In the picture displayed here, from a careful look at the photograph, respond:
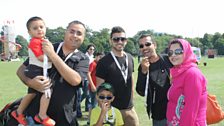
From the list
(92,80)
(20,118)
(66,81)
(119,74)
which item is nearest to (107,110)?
(119,74)

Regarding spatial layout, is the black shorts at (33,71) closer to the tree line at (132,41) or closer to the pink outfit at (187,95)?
the pink outfit at (187,95)

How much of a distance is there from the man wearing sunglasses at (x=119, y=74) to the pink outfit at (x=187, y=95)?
49.6 inches

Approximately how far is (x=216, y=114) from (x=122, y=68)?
1673 millimetres

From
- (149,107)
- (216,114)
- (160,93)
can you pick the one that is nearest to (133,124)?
(149,107)

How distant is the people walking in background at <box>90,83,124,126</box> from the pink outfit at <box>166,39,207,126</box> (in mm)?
986

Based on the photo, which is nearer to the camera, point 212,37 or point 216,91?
point 216,91

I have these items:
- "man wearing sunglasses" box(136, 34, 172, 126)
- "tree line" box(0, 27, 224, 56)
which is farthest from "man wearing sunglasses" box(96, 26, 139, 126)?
"tree line" box(0, 27, 224, 56)

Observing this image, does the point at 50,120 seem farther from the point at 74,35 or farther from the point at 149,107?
the point at 149,107

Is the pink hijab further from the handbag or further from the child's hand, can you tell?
the child's hand

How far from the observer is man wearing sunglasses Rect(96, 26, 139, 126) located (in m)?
5.12

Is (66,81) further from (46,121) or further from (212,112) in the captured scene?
(212,112)

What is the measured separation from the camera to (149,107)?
5.04m

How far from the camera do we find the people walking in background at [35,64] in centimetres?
364

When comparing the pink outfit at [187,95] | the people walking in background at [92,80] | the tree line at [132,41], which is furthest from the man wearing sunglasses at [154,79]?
the tree line at [132,41]
